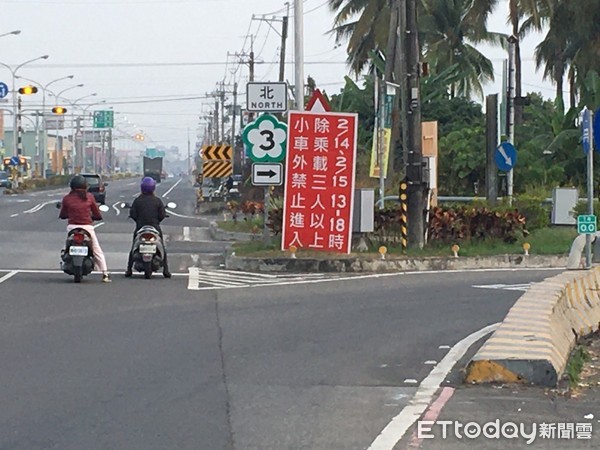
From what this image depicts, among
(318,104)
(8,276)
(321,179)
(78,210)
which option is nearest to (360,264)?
(321,179)

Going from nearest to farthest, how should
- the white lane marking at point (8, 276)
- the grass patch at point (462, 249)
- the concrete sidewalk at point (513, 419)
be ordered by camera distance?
the concrete sidewalk at point (513, 419) → the white lane marking at point (8, 276) → the grass patch at point (462, 249)

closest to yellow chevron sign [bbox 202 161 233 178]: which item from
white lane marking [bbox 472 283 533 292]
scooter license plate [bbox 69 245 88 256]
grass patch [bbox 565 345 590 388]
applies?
scooter license plate [bbox 69 245 88 256]

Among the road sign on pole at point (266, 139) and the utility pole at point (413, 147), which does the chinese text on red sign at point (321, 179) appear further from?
the utility pole at point (413, 147)

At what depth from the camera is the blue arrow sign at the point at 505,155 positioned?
31.7m

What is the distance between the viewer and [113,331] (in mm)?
12758

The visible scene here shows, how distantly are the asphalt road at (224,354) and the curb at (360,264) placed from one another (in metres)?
0.85

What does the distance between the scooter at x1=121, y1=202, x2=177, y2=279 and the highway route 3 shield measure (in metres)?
4.02

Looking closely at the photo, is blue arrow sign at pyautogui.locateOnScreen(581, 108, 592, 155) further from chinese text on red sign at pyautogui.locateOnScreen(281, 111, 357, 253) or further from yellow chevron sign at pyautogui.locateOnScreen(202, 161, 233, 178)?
yellow chevron sign at pyautogui.locateOnScreen(202, 161, 233, 178)

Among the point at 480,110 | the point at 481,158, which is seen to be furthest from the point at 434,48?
the point at 481,158

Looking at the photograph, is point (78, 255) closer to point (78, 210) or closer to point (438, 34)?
point (78, 210)

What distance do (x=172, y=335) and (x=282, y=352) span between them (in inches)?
62.3

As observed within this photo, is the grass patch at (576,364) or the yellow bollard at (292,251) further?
the yellow bollard at (292,251)

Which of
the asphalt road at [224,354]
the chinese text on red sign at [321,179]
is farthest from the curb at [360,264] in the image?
the chinese text on red sign at [321,179]

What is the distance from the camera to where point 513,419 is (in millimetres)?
8406
